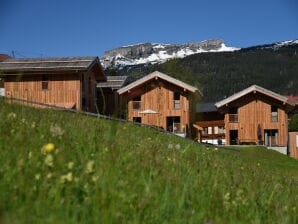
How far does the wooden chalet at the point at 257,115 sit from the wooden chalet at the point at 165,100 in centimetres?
482

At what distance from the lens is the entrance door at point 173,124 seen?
53.9m

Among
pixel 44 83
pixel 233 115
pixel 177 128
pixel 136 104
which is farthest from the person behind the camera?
pixel 233 115

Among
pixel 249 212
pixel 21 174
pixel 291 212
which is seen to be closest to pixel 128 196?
pixel 21 174

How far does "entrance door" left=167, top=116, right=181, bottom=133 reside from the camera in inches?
2123

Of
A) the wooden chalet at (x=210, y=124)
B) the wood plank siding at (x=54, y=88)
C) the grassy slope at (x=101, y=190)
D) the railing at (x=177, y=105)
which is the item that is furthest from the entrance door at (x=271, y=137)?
the grassy slope at (x=101, y=190)

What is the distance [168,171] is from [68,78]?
138 ft

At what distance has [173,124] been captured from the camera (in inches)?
2131

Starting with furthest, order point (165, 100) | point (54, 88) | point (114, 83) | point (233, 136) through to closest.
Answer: point (233, 136)
point (114, 83)
point (165, 100)
point (54, 88)

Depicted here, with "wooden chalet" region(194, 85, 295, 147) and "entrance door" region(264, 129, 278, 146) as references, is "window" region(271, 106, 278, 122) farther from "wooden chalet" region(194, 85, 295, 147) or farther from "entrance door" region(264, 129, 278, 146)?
"entrance door" region(264, 129, 278, 146)

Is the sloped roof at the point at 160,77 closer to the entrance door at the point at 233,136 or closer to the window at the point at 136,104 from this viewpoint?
the window at the point at 136,104

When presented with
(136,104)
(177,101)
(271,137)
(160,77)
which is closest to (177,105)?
(177,101)

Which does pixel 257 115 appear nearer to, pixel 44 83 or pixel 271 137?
pixel 271 137

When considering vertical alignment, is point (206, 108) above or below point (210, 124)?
above

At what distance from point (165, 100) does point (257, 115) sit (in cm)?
1103
